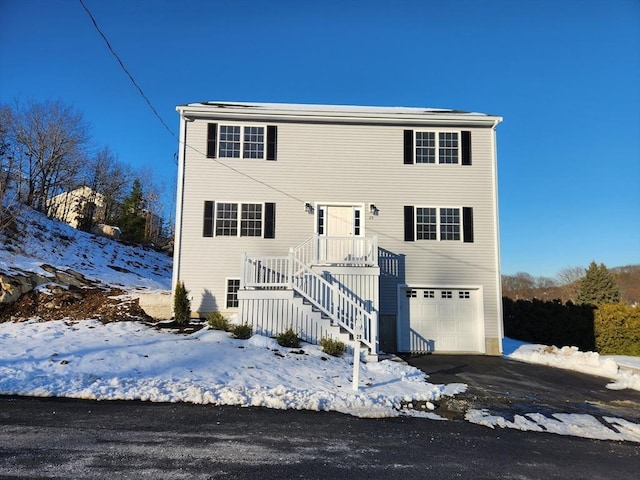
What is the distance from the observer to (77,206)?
28266 millimetres

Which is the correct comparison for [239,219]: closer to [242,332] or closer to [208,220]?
[208,220]

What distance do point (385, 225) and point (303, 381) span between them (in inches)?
268

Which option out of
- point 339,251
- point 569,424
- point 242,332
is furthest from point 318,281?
point 569,424

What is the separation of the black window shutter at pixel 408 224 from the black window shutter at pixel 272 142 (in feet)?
15.1

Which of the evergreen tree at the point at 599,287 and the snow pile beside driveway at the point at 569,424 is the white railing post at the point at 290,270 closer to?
the snow pile beside driveway at the point at 569,424

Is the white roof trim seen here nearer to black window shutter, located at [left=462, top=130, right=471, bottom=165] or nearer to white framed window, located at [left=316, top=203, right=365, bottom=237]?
black window shutter, located at [left=462, top=130, right=471, bottom=165]

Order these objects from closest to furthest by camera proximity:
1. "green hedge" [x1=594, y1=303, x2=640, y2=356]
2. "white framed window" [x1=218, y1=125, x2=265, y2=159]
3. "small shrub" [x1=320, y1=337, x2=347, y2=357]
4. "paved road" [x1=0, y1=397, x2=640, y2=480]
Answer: "paved road" [x1=0, y1=397, x2=640, y2=480] → "small shrub" [x1=320, y1=337, x2=347, y2=357] → "white framed window" [x1=218, y1=125, x2=265, y2=159] → "green hedge" [x1=594, y1=303, x2=640, y2=356]

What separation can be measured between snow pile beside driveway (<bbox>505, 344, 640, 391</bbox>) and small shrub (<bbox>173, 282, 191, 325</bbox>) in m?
9.88

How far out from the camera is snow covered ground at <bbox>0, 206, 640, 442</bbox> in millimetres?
6250

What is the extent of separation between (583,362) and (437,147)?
7634mm

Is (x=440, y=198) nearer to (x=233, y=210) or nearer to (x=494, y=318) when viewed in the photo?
(x=494, y=318)

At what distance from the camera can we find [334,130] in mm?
13422

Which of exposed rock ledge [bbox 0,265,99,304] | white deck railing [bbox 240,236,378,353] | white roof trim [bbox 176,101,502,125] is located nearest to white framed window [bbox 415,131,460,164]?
white roof trim [bbox 176,101,502,125]

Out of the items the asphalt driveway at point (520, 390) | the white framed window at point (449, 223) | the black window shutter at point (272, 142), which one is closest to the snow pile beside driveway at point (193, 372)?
the asphalt driveway at point (520, 390)
